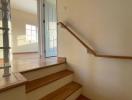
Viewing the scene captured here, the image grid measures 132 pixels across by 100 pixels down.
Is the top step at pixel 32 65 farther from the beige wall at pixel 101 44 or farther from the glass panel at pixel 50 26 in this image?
the glass panel at pixel 50 26

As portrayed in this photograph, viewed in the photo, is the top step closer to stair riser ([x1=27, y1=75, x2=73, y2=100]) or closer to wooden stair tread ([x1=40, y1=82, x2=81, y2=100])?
stair riser ([x1=27, y1=75, x2=73, y2=100])

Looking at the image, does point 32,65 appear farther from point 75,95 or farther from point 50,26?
point 50,26

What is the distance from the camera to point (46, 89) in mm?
2143

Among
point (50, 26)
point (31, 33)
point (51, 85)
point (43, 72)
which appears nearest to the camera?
point (51, 85)

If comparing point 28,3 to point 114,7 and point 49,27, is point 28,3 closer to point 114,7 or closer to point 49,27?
point 49,27

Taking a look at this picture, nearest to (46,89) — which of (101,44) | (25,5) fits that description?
(101,44)

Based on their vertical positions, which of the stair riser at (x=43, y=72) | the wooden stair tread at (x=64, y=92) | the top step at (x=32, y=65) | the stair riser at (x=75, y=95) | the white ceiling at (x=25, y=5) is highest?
the white ceiling at (x=25, y=5)

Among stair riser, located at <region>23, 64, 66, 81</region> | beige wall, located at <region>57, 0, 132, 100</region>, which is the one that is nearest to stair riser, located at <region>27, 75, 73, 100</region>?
stair riser, located at <region>23, 64, 66, 81</region>

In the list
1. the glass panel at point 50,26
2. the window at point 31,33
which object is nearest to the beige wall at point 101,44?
the glass panel at point 50,26

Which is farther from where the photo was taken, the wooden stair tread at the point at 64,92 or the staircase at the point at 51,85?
the wooden stair tread at the point at 64,92

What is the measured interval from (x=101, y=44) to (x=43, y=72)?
1.14 metres

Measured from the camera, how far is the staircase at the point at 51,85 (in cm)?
197

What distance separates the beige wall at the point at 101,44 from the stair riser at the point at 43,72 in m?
0.27

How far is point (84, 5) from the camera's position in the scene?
2.77 m
